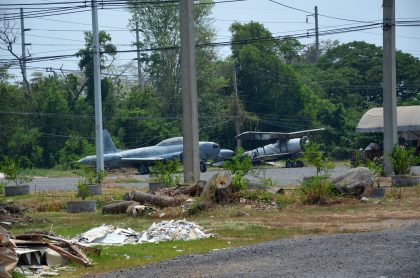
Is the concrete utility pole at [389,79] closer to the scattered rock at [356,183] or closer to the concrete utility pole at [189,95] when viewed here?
the scattered rock at [356,183]

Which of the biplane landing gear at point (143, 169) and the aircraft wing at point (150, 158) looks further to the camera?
the biplane landing gear at point (143, 169)

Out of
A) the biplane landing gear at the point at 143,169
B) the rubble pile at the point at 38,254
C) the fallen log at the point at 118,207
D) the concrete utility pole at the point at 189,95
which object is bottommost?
the biplane landing gear at the point at 143,169

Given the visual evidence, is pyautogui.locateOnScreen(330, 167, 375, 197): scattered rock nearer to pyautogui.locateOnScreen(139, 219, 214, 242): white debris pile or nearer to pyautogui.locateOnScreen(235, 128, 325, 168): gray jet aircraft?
pyautogui.locateOnScreen(139, 219, 214, 242): white debris pile

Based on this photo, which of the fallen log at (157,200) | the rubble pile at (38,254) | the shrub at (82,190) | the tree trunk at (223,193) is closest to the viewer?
the rubble pile at (38,254)

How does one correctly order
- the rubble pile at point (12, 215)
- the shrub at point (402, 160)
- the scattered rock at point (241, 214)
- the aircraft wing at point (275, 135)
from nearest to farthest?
the rubble pile at point (12, 215), the scattered rock at point (241, 214), the shrub at point (402, 160), the aircraft wing at point (275, 135)

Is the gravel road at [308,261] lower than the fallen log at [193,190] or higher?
higher

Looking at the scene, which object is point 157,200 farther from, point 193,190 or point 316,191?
point 316,191

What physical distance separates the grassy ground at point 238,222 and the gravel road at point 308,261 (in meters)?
1.01

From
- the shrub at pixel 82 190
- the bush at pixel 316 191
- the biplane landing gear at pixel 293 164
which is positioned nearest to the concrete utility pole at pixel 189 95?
the shrub at pixel 82 190

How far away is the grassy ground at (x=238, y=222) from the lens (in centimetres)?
1434

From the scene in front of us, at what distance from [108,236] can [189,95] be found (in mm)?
13041

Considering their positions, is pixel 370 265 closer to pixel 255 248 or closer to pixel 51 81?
pixel 255 248

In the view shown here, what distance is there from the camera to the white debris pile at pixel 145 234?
15.8m

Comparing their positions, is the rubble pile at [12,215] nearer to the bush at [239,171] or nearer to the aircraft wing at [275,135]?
the bush at [239,171]
